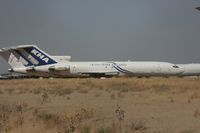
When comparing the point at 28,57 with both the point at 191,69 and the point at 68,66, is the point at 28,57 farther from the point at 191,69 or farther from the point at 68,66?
the point at 191,69

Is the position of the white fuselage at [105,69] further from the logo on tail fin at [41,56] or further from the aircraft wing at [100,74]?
the logo on tail fin at [41,56]

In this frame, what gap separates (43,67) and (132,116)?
60847 mm

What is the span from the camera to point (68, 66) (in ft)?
251

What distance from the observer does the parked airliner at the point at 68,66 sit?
76250 mm

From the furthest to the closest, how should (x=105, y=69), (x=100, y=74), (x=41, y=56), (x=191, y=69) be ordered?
(x=191, y=69)
(x=100, y=74)
(x=105, y=69)
(x=41, y=56)

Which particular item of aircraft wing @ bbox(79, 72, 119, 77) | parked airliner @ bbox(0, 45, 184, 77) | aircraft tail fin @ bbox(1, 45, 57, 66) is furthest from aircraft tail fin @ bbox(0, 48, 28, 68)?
aircraft wing @ bbox(79, 72, 119, 77)

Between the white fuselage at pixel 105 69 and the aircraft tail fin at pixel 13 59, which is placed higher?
the aircraft tail fin at pixel 13 59

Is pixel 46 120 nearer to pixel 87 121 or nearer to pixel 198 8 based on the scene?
pixel 87 121

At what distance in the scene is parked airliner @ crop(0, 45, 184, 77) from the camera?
7625 centimetres

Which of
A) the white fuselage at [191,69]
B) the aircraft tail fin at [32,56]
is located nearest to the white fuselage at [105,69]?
the aircraft tail fin at [32,56]

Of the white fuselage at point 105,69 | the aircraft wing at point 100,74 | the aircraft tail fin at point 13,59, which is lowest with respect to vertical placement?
the aircraft wing at point 100,74

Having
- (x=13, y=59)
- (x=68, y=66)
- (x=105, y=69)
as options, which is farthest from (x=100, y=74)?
(x=13, y=59)

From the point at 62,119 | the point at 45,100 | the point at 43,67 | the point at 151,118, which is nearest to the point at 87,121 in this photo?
the point at 62,119

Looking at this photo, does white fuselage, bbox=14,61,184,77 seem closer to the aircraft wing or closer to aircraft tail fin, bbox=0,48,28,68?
the aircraft wing
